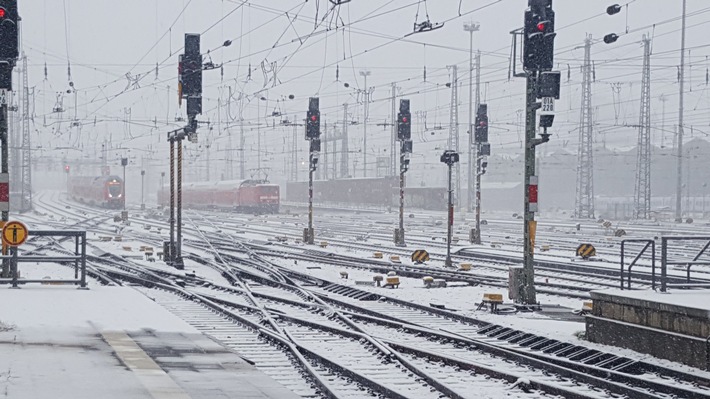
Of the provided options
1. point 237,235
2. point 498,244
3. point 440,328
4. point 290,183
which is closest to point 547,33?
point 440,328

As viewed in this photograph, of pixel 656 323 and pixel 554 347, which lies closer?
pixel 656 323

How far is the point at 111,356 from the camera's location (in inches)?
433

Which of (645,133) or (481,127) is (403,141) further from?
(645,133)

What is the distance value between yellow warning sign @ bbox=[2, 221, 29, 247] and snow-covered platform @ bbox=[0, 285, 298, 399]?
39.8 inches

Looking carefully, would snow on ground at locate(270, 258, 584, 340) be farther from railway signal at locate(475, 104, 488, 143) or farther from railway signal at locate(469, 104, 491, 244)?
railway signal at locate(475, 104, 488, 143)

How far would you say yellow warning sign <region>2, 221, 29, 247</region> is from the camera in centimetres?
1653

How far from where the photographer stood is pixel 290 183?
336 feet

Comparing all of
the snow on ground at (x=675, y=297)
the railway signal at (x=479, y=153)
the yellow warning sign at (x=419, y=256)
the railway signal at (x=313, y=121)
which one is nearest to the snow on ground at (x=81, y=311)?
the snow on ground at (x=675, y=297)

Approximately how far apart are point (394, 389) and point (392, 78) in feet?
617

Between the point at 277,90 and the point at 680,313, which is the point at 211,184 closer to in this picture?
the point at 277,90

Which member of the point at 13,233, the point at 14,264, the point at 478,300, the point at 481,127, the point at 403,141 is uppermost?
the point at 481,127

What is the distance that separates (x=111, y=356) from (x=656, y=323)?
6779 millimetres

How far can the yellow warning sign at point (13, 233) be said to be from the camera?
54.2 feet

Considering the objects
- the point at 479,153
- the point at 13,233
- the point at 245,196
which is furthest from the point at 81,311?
the point at 245,196
